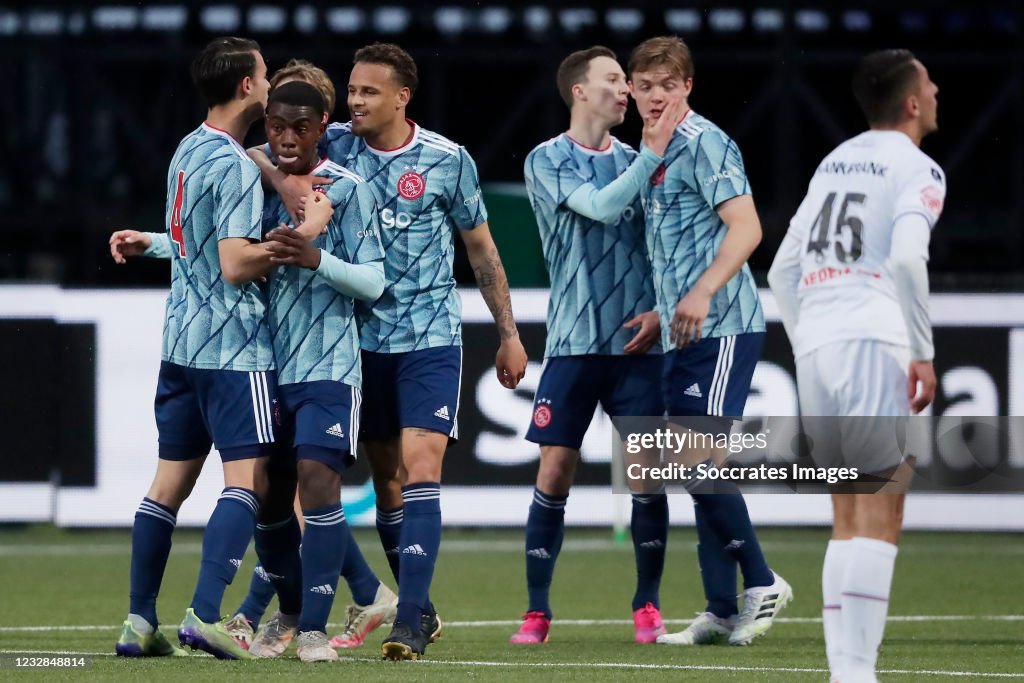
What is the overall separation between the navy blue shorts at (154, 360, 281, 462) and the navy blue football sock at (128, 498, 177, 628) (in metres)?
0.25

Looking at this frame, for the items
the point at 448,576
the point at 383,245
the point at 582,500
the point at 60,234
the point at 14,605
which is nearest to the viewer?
the point at 383,245

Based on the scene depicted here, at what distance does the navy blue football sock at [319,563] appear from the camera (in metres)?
5.92

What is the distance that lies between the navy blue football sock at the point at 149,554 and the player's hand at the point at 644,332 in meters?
1.90

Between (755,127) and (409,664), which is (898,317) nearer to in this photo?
(409,664)

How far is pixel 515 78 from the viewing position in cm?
1856

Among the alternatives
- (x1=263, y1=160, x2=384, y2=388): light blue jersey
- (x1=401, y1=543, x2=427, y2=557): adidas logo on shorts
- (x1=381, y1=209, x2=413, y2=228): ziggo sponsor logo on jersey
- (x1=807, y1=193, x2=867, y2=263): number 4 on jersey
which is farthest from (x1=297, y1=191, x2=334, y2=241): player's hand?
(x1=807, y1=193, x2=867, y2=263): number 4 on jersey

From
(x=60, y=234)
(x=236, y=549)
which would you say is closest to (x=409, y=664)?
(x=236, y=549)

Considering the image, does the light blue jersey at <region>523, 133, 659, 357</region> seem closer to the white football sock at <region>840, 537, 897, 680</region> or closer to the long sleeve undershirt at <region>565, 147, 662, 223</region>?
the long sleeve undershirt at <region>565, 147, 662, 223</region>

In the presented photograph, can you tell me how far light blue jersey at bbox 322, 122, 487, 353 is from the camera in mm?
6359

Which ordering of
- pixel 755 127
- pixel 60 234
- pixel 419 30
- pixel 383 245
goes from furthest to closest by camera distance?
pixel 60 234 < pixel 755 127 < pixel 419 30 < pixel 383 245

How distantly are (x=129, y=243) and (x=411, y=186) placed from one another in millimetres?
1037

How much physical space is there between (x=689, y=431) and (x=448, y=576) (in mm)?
3200

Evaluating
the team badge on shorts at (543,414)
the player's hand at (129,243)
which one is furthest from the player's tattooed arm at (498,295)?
the player's hand at (129,243)

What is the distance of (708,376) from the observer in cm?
682
